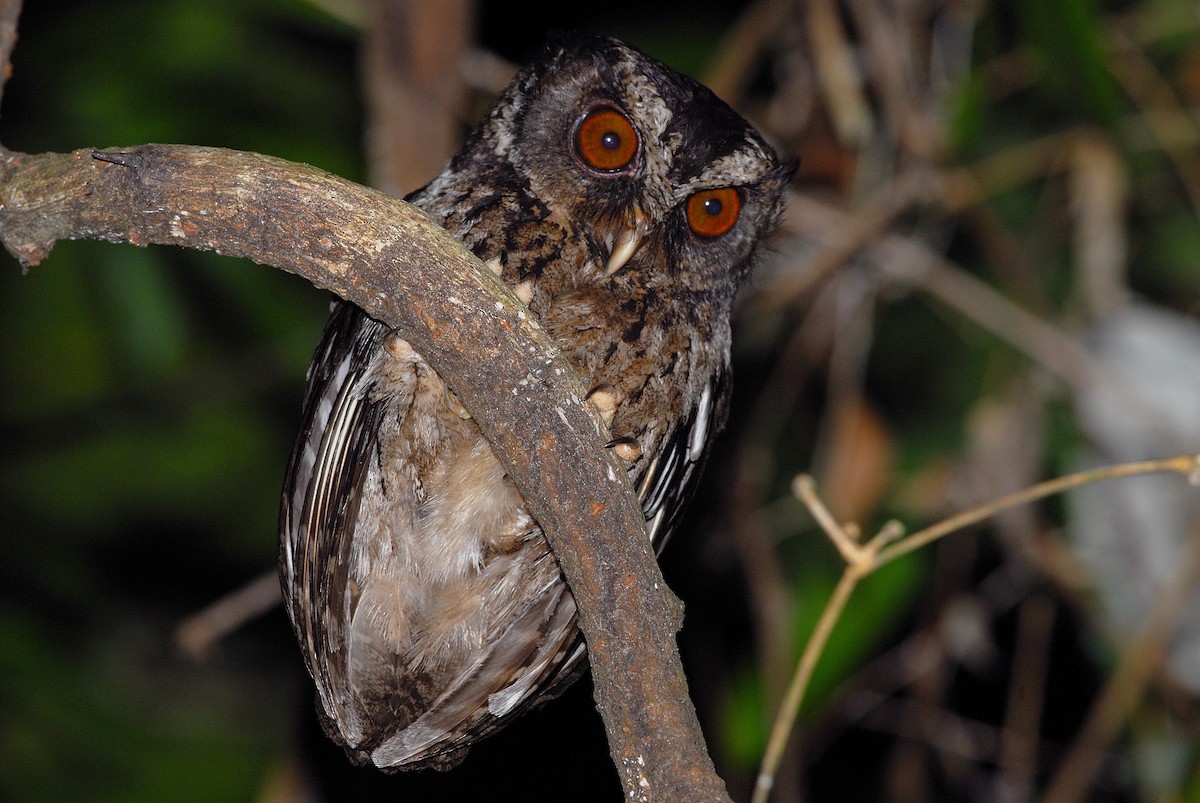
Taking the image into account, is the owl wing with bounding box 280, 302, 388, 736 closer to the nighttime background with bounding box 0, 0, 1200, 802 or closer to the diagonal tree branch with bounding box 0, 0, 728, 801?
the diagonal tree branch with bounding box 0, 0, 728, 801

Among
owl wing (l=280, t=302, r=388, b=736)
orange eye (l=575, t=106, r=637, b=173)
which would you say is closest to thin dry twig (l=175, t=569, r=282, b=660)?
owl wing (l=280, t=302, r=388, b=736)

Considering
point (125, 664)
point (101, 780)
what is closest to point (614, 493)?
point (101, 780)

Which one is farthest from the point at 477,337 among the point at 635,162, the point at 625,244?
the point at 635,162

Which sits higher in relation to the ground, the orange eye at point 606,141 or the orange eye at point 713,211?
the orange eye at point 606,141

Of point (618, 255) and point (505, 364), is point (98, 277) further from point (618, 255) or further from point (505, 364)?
point (505, 364)

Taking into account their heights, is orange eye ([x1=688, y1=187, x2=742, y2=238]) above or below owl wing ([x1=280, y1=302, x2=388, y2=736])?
above

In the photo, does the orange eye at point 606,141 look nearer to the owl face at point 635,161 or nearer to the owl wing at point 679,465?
the owl face at point 635,161

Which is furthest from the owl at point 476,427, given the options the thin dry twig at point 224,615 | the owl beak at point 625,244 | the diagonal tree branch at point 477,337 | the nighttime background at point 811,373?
the nighttime background at point 811,373
